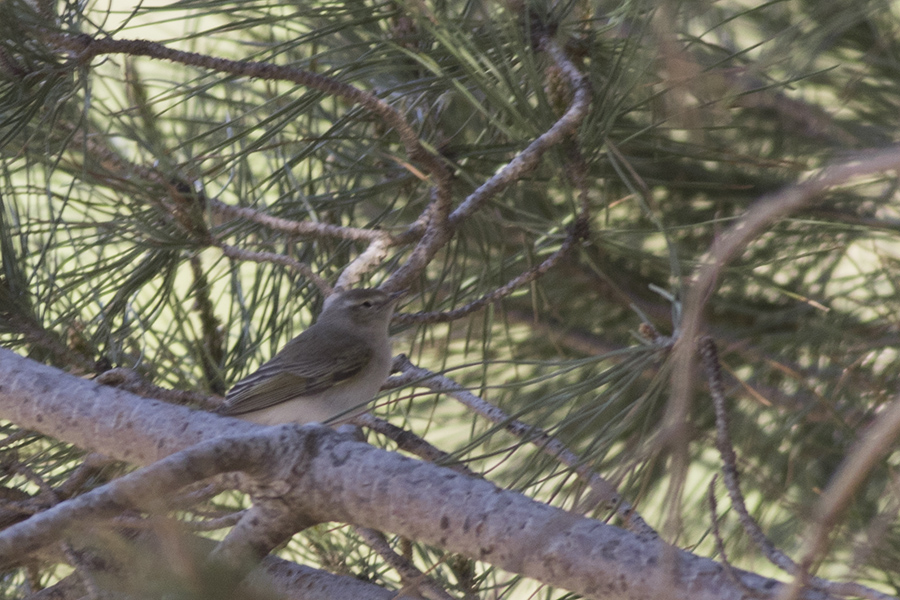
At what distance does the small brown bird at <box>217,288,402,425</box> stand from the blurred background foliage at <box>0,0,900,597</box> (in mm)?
90

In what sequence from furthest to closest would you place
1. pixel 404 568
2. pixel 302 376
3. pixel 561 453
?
pixel 302 376 < pixel 404 568 < pixel 561 453

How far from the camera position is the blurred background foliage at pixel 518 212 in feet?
4.29

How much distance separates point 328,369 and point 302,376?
2.6 inches

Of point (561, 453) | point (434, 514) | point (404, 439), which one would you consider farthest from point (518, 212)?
point (434, 514)

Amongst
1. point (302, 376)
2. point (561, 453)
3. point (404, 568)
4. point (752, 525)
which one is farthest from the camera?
point (302, 376)

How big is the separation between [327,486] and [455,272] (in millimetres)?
922

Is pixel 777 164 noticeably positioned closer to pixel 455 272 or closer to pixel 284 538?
pixel 455 272

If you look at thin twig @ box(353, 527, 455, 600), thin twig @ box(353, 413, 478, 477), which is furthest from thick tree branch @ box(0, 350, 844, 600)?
thin twig @ box(353, 413, 478, 477)

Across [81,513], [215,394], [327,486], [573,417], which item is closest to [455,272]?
[215,394]

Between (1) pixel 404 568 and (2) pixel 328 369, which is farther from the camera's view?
(2) pixel 328 369

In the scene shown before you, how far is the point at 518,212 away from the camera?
1527mm

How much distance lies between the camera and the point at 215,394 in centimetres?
171

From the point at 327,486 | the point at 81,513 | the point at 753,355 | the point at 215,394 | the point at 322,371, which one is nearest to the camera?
the point at 81,513

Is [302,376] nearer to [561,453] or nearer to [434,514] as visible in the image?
[561,453]
